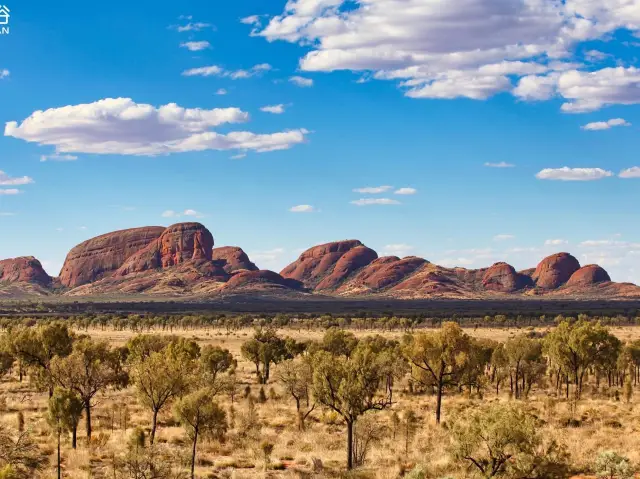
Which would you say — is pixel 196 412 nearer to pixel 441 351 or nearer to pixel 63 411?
pixel 63 411

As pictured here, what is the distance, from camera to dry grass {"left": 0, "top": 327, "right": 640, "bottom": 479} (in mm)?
31312

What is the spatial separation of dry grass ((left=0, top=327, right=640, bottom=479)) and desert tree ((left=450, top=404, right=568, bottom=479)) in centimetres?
159

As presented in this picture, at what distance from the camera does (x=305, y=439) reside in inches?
1502

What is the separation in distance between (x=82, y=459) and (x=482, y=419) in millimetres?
18044

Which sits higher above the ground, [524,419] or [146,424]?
[524,419]

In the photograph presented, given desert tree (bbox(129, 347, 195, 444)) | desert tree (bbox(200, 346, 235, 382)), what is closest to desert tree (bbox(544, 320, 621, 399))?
desert tree (bbox(200, 346, 235, 382))

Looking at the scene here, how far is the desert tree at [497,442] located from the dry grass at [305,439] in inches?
62.7

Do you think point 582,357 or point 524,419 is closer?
point 524,419

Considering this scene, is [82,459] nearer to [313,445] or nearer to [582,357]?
[313,445]

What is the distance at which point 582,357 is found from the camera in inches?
2019

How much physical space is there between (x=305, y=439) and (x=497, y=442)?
47.3ft

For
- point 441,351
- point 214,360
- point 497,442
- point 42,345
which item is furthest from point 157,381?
point 42,345

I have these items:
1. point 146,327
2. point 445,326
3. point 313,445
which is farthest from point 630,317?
point 313,445

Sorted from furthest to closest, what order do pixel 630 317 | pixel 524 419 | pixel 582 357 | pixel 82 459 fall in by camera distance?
pixel 630 317 < pixel 582 357 < pixel 82 459 < pixel 524 419
